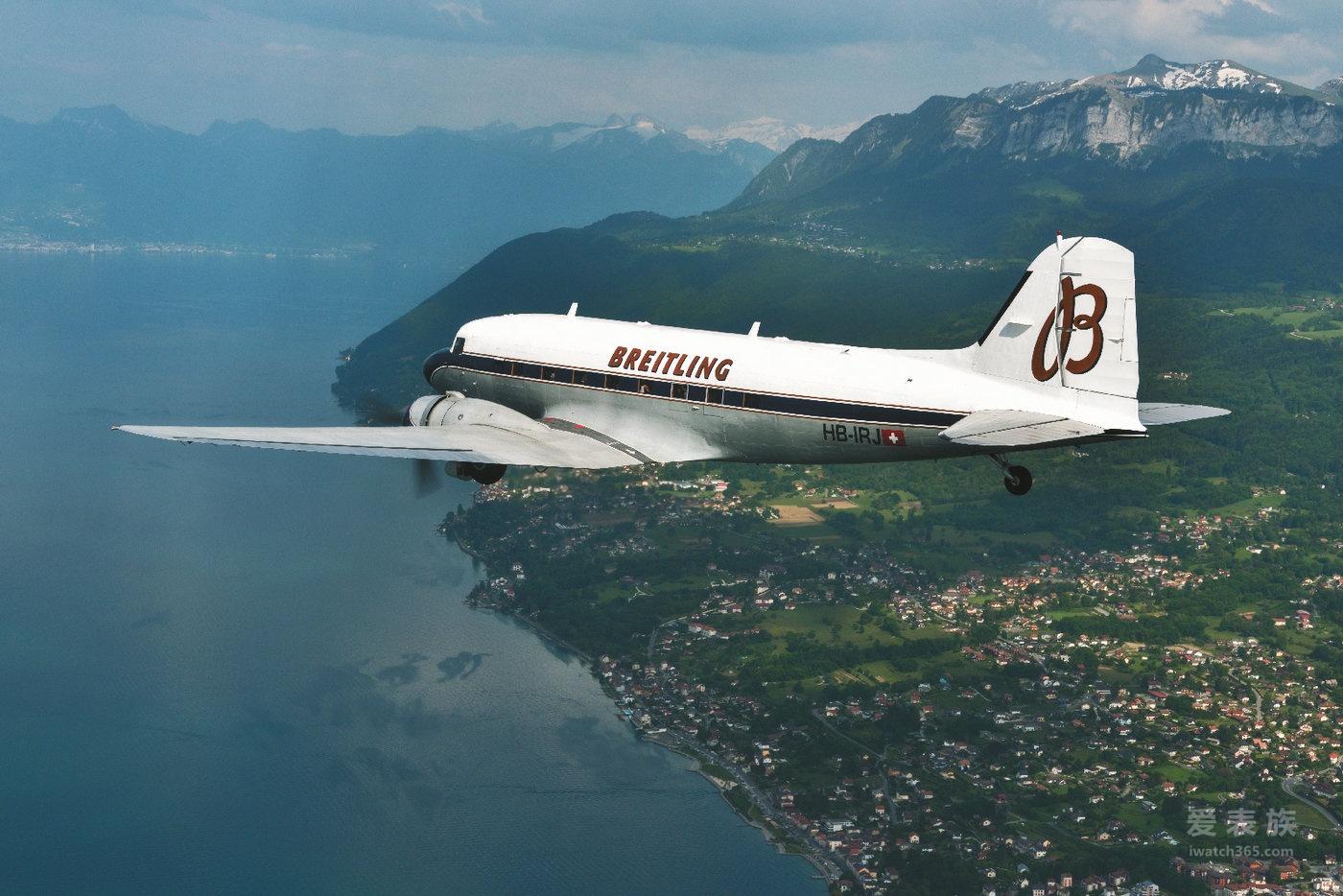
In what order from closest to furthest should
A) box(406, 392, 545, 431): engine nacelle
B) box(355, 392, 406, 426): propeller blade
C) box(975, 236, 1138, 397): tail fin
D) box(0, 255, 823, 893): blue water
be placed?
box(975, 236, 1138, 397): tail fin
box(406, 392, 545, 431): engine nacelle
box(355, 392, 406, 426): propeller blade
box(0, 255, 823, 893): blue water

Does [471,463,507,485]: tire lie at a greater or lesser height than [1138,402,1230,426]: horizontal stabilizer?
lesser

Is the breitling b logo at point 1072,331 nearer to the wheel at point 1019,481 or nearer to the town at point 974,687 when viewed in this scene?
the wheel at point 1019,481

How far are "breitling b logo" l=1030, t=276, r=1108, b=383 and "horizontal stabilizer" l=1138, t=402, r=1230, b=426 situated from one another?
2567mm

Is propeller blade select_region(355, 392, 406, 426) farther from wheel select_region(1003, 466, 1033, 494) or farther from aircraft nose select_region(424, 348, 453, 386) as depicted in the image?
wheel select_region(1003, 466, 1033, 494)

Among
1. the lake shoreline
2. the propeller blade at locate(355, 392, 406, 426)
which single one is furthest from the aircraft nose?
the lake shoreline

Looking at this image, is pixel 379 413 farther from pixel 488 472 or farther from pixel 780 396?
pixel 780 396

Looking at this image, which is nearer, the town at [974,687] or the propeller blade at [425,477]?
the propeller blade at [425,477]

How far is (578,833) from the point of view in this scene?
115500mm

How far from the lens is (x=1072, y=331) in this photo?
38.4 meters

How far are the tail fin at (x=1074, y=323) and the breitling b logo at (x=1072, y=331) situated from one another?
0.03 m

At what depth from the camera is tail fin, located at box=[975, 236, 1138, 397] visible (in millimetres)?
37625

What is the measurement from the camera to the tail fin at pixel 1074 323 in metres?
37.6

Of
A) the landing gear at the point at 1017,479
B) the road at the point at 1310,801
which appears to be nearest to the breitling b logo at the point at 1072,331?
the landing gear at the point at 1017,479

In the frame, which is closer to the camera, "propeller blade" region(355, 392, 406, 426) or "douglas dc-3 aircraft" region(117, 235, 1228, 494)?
"douglas dc-3 aircraft" region(117, 235, 1228, 494)
